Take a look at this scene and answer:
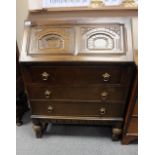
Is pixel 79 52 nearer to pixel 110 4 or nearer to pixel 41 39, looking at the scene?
pixel 41 39

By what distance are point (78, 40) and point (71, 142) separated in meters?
0.90

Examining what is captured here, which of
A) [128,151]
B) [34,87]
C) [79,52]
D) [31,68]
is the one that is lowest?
[128,151]

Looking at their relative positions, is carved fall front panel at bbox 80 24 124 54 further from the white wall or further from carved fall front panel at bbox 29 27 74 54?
the white wall

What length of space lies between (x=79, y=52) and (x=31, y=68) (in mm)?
348

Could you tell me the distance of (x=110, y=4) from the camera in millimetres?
1548

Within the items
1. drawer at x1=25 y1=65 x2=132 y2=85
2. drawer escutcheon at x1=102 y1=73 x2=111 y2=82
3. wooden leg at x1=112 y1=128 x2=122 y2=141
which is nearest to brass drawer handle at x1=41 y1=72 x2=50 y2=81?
drawer at x1=25 y1=65 x2=132 y2=85

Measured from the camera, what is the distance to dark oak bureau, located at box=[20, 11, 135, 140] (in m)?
1.29

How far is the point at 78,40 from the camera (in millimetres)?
1333

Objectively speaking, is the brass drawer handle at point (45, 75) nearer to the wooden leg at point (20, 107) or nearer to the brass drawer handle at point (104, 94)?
the brass drawer handle at point (104, 94)

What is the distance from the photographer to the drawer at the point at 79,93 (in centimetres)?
140

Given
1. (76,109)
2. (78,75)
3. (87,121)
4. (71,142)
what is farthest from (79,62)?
(71,142)

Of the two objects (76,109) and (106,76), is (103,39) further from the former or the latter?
(76,109)
